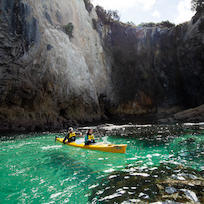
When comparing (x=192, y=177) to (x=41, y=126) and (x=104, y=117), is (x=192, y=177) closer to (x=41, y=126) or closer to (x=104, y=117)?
(x=41, y=126)

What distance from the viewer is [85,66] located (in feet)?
92.1

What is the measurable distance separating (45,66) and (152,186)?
18651 millimetres

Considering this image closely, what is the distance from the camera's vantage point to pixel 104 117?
31.0 m

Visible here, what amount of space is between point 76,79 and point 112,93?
10248 millimetres

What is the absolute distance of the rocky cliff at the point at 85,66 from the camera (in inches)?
705

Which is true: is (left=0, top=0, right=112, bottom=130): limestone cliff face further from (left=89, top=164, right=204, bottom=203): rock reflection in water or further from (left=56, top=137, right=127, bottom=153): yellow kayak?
(left=89, top=164, right=204, bottom=203): rock reflection in water

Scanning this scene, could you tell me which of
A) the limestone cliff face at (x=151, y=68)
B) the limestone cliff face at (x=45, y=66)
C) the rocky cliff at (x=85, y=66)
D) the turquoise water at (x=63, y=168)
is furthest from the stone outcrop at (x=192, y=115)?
the turquoise water at (x=63, y=168)

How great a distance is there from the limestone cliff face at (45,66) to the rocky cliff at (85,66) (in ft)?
0.28

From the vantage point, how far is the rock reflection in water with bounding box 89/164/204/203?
4.19 meters

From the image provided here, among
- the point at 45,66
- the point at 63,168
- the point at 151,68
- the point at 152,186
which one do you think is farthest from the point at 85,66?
the point at 152,186

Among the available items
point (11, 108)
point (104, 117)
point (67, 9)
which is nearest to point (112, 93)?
point (104, 117)

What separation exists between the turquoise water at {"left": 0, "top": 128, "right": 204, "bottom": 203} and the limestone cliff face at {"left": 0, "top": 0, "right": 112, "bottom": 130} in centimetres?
880

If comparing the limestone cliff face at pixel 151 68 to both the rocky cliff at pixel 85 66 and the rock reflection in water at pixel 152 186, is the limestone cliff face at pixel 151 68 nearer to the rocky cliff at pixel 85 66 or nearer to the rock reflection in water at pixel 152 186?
the rocky cliff at pixel 85 66

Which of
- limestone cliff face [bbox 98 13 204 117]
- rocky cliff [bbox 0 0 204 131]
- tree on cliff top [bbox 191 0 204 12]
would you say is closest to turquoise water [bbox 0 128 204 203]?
rocky cliff [bbox 0 0 204 131]
